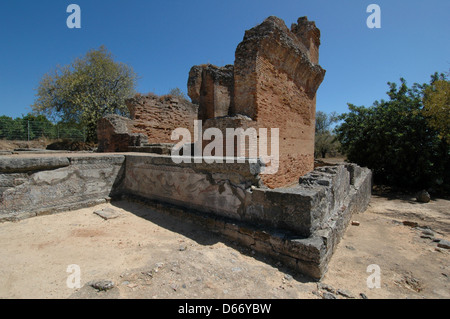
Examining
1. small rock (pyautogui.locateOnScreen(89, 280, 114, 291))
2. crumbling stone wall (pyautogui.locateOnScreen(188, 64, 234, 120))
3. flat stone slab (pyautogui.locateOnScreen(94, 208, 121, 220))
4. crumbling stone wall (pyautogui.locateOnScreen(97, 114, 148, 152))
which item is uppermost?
crumbling stone wall (pyautogui.locateOnScreen(188, 64, 234, 120))

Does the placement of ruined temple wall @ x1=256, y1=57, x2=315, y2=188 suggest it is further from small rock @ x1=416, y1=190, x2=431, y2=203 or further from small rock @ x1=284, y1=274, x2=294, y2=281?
small rock @ x1=284, y1=274, x2=294, y2=281

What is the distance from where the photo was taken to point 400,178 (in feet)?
31.9

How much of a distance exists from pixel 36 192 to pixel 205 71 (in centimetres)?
893

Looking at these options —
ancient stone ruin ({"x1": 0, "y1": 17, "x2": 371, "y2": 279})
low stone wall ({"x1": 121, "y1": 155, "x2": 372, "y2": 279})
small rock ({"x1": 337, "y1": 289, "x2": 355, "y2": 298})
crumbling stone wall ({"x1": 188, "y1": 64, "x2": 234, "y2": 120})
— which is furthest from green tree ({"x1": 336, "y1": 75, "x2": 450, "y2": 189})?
small rock ({"x1": 337, "y1": 289, "x2": 355, "y2": 298})

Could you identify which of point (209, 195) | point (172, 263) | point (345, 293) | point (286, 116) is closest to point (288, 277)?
point (345, 293)

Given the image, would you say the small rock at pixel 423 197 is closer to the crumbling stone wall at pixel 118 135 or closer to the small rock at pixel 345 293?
the small rock at pixel 345 293

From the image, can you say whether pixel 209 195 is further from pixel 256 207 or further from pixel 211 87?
pixel 211 87

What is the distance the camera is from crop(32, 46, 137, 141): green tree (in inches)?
684

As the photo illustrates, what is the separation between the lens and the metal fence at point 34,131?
16719 mm

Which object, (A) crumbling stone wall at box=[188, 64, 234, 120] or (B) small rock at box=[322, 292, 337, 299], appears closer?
(B) small rock at box=[322, 292, 337, 299]

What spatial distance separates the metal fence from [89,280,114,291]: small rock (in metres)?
20.6

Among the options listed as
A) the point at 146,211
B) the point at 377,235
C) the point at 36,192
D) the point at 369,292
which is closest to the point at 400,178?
the point at 377,235

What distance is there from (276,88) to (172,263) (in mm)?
6334
